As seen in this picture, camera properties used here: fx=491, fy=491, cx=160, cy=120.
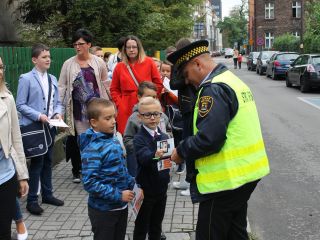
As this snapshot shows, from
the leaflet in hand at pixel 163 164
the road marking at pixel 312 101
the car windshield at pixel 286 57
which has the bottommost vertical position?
the road marking at pixel 312 101

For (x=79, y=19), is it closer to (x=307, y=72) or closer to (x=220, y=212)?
(x=307, y=72)

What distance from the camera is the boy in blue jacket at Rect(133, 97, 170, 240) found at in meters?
4.06

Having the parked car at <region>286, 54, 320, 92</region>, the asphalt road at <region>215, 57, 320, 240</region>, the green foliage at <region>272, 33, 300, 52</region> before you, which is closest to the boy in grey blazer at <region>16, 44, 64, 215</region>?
the asphalt road at <region>215, 57, 320, 240</region>

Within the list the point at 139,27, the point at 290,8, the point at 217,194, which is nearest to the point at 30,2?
the point at 139,27

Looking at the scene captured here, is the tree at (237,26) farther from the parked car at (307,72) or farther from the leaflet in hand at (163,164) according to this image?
the leaflet in hand at (163,164)

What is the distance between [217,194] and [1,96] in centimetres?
173

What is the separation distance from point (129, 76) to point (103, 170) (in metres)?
3.00

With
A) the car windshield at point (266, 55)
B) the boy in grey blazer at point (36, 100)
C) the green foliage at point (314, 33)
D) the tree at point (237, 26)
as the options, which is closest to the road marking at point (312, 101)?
the boy in grey blazer at point (36, 100)

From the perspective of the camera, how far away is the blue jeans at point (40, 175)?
18.1ft

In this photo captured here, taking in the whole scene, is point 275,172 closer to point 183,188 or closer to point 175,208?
point 183,188

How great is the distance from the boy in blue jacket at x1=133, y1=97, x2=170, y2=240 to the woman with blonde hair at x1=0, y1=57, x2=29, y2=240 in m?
0.94

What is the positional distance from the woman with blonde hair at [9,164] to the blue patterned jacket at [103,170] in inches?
20.6

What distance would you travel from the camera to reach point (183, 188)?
6.52 m

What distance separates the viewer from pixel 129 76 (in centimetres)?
628
